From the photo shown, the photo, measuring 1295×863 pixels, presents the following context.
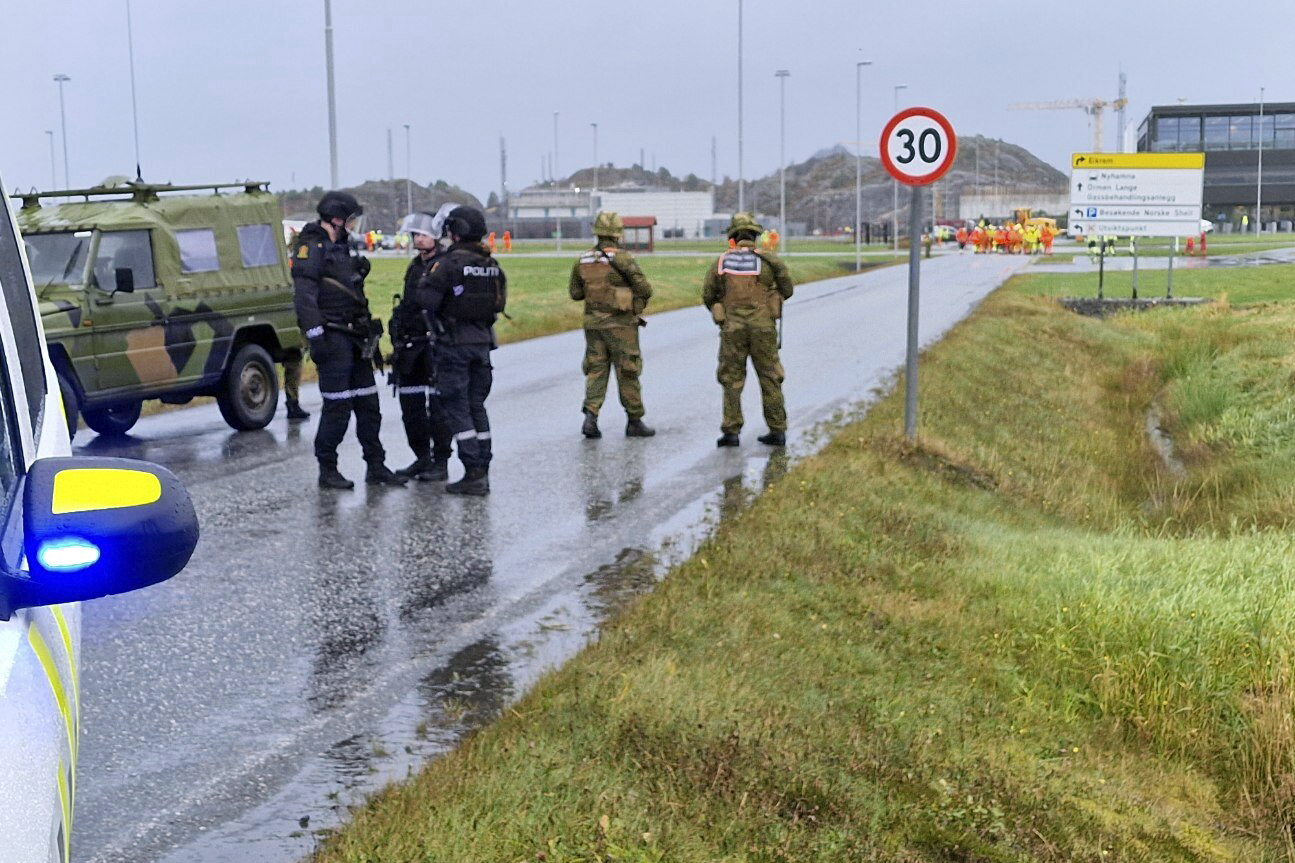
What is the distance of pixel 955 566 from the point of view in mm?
7945

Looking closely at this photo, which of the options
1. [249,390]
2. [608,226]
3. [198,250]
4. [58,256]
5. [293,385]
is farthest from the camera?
[293,385]

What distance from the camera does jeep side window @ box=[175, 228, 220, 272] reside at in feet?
43.5

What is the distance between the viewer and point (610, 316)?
13102mm

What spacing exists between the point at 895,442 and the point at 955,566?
3.59 meters

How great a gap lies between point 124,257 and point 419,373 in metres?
3.23

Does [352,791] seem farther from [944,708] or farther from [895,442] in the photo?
[895,442]

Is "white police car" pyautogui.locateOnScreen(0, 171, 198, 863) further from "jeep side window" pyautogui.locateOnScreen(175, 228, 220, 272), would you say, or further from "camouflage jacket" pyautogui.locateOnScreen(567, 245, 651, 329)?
"jeep side window" pyautogui.locateOnScreen(175, 228, 220, 272)

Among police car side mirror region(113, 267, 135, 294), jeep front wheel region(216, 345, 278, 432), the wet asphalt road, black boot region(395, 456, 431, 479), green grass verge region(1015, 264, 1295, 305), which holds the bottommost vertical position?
green grass verge region(1015, 264, 1295, 305)

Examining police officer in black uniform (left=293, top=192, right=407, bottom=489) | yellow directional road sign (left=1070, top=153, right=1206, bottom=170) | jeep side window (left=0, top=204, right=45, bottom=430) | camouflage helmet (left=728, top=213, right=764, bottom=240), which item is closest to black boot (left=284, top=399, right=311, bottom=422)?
police officer in black uniform (left=293, top=192, right=407, bottom=489)

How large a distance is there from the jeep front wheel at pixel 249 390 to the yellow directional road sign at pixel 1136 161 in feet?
70.8

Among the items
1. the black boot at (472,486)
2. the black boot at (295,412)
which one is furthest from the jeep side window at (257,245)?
the black boot at (472,486)

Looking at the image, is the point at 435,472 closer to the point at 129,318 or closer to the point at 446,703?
the point at 129,318

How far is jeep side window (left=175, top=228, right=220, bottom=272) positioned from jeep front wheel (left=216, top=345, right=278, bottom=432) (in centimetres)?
79

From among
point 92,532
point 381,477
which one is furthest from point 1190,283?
point 92,532
